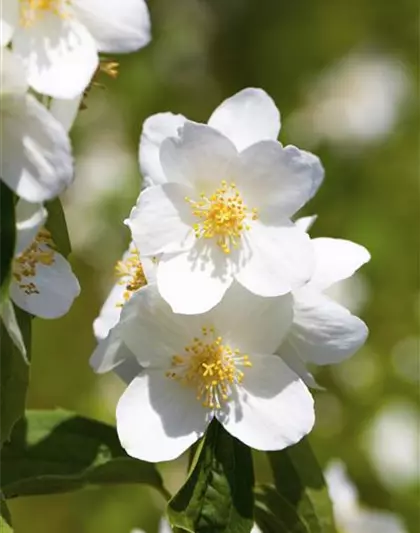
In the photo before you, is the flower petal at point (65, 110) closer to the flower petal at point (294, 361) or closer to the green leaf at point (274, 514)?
the flower petal at point (294, 361)

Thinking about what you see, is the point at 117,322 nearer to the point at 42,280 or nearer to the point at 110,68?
the point at 42,280

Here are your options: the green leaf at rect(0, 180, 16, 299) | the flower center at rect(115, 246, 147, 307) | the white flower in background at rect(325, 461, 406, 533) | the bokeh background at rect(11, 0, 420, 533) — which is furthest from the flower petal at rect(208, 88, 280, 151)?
the bokeh background at rect(11, 0, 420, 533)

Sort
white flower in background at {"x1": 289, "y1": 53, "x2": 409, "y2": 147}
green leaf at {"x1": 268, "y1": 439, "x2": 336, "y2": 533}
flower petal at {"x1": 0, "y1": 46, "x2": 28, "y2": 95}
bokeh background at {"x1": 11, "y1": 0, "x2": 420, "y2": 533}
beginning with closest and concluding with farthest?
1. flower petal at {"x1": 0, "y1": 46, "x2": 28, "y2": 95}
2. green leaf at {"x1": 268, "y1": 439, "x2": 336, "y2": 533}
3. bokeh background at {"x1": 11, "y1": 0, "x2": 420, "y2": 533}
4. white flower in background at {"x1": 289, "y1": 53, "x2": 409, "y2": 147}

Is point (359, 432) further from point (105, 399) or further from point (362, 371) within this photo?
point (105, 399)

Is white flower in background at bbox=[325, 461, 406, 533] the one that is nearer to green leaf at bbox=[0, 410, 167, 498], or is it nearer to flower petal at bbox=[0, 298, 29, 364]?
green leaf at bbox=[0, 410, 167, 498]

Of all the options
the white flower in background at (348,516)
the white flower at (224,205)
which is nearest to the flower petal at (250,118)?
the white flower at (224,205)

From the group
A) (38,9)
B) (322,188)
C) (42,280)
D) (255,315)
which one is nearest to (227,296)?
(255,315)
